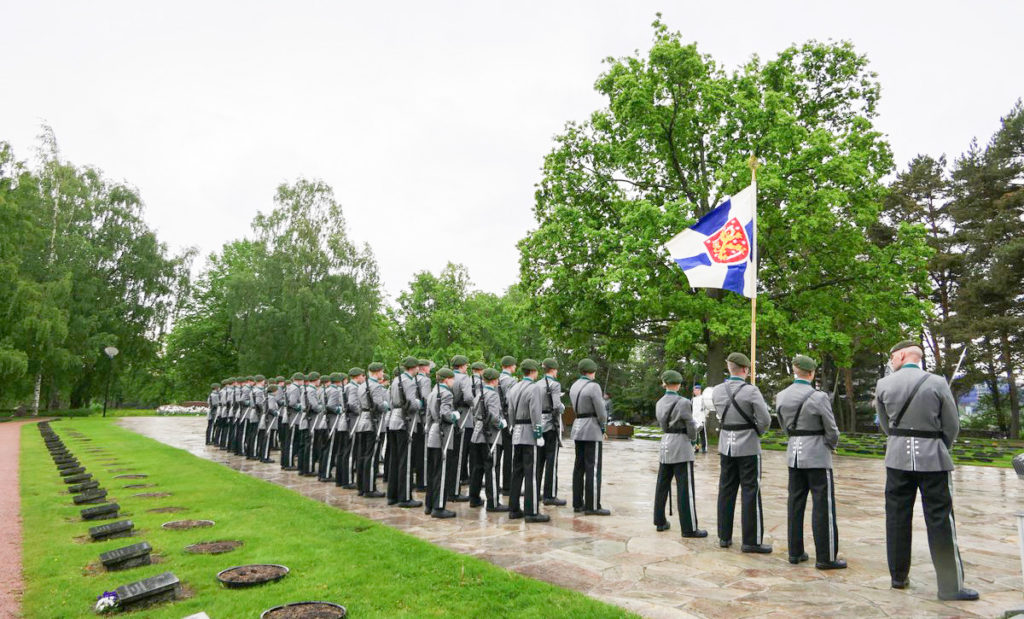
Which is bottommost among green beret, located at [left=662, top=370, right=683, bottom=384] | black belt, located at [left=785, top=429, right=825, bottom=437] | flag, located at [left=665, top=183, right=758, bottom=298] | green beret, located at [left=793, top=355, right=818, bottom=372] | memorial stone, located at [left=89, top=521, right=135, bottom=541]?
memorial stone, located at [left=89, top=521, right=135, bottom=541]

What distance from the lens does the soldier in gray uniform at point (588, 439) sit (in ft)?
29.3

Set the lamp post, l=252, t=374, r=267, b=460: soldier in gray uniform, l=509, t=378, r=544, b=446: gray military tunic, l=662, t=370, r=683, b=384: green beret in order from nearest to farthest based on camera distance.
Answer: l=662, t=370, r=683, b=384: green beret, l=509, t=378, r=544, b=446: gray military tunic, l=252, t=374, r=267, b=460: soldier in gray uniform, the lamp post

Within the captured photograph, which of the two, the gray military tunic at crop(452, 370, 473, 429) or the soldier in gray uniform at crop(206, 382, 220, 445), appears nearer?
the gray military tunic at crop(452, 370, 473, 429)

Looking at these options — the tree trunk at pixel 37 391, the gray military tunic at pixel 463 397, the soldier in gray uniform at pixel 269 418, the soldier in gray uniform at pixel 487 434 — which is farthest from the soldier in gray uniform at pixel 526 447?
the tree trunk at pixel 37 391

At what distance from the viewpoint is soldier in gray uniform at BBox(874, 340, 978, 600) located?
527cm

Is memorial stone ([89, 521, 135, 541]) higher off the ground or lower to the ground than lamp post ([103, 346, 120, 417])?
lower

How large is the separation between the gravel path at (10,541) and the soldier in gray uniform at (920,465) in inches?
289

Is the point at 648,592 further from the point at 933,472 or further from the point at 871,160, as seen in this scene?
the point at 871,160

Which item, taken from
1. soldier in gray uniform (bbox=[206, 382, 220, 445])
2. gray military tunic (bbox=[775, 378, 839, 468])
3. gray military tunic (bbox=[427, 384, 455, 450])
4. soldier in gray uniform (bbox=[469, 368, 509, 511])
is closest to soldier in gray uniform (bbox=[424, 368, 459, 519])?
gray military tunic (bbox=[427, 384, 455, 450])

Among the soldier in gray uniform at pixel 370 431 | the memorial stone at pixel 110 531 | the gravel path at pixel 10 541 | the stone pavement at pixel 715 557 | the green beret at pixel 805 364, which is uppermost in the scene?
the green beret at pixel 805 364

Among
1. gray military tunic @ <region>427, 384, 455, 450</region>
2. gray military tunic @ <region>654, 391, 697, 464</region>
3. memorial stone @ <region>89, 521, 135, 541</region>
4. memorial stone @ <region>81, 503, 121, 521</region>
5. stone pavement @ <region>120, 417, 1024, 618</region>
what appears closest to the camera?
stone pavement @ <region>120, 417, 1024, 618</region>

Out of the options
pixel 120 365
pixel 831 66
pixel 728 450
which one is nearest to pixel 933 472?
pixel 728 450

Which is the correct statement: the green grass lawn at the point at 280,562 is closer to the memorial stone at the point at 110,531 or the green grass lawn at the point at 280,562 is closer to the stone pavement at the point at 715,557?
the memorial stone at the point at 110,531

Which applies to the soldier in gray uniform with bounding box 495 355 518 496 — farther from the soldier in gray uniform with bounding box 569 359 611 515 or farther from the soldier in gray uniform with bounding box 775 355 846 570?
the soldier in gray uniform with bounding box 775 355 846 570
